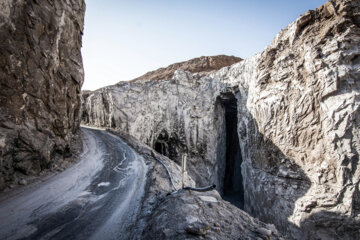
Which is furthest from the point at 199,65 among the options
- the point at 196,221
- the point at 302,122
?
the point at 196,221

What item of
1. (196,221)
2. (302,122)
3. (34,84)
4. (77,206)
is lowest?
(77,206)

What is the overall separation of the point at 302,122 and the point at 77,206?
51.6ft

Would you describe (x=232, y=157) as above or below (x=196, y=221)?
below

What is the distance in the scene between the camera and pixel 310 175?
1246 cm

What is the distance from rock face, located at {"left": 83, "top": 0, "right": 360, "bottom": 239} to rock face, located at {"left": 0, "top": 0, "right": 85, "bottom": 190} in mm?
13891

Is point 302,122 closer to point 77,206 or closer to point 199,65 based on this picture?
point 77,206

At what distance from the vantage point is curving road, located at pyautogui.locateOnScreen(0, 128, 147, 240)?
409 centimetres

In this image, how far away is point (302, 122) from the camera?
13.4 m

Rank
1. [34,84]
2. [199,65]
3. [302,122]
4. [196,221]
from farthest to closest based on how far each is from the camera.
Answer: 1. [199,65]
2. [302,122]
3. [34,84]
4. [196,221]

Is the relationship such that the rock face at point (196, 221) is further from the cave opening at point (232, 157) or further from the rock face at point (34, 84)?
the cave opening at point (232, 157)

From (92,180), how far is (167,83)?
2112 cm

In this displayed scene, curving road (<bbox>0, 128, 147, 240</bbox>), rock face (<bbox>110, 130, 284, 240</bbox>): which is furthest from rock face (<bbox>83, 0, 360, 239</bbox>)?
curving road (<bbox>0, 128, 147, 240</bbox>)

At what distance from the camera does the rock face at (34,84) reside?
6117 millimetres

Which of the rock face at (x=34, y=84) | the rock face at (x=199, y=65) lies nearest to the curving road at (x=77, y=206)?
the rock face at (x=34, y=84)
